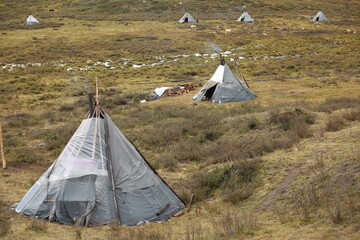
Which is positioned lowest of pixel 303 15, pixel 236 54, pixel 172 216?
pixel 172 216

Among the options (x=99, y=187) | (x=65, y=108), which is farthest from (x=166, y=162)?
(x=65, y=108)

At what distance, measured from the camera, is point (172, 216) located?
29.9 ft

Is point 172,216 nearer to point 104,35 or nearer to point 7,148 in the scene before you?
point 7,148

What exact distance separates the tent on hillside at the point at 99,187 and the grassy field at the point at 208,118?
1.19 feet

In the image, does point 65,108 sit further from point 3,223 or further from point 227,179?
point 3,223

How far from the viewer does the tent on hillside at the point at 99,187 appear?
8750 mm

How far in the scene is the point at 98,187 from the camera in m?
8.91

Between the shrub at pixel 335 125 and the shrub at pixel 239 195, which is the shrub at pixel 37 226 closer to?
the shrub at pixel 239 195

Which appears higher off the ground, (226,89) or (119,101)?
(226,89)

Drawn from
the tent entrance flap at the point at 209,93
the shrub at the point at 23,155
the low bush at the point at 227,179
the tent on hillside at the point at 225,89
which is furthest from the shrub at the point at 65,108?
the low bush at the point at 227,179

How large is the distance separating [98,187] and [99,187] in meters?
0.02

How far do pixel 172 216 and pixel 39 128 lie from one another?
11.2 meters

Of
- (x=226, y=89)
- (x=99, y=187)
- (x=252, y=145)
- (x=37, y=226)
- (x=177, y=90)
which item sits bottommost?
(x=37, y=226)

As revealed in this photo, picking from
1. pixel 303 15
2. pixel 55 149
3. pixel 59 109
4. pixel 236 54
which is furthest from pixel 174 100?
pixel 303 15
